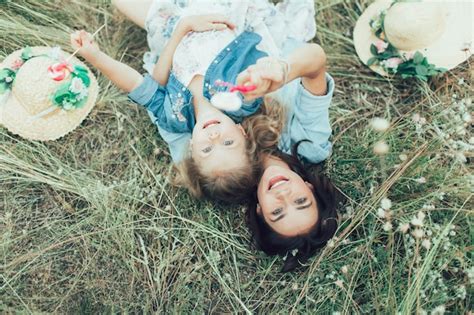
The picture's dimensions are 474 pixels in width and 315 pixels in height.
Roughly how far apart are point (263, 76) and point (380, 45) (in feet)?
3.40

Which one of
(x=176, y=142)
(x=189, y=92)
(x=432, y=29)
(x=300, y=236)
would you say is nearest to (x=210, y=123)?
(x=189, y=92)

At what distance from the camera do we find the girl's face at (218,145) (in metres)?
2.07

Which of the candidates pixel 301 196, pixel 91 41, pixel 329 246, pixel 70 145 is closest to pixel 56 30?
pixel 91 41

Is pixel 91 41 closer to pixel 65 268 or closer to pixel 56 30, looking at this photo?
pixel 56 30

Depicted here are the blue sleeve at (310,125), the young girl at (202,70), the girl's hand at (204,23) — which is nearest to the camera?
the young girl at (202,70)

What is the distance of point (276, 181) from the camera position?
6.82 feet

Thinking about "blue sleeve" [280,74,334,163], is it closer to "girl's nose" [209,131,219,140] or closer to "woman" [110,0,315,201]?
"woman" [110,0,315,201]

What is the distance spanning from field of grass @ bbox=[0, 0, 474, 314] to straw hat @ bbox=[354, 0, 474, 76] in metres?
0.16

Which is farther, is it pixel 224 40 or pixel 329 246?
pixel 224 40

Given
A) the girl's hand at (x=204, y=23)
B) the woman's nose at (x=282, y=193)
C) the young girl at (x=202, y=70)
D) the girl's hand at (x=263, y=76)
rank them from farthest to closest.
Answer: the girl's hand at (x=204, y=23)
the young girl at (x=202, y=70)
the woman's nose at (x=282, y=193)
the girl's hand at (x=263, y=76)

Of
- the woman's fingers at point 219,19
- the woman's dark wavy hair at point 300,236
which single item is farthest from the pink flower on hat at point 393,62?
the woman's fingers at point 219,19

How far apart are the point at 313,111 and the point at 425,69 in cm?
61

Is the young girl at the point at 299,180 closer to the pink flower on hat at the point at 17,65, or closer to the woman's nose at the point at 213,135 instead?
the woman's nose at the point at 213,135

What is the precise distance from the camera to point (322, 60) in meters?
2.15
